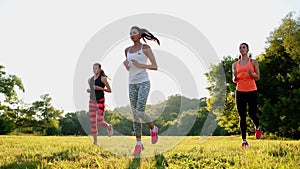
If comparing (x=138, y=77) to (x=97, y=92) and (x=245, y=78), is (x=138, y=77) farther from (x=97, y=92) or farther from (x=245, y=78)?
(x=245, y=78)

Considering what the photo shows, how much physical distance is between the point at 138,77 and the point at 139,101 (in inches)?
17.1

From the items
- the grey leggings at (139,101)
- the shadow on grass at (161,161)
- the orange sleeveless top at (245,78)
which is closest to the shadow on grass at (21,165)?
the shadow on grass at (161,161)

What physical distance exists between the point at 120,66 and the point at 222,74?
91.2 feet

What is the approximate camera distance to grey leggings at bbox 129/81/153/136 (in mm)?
6012

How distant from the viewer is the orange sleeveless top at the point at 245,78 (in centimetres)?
699

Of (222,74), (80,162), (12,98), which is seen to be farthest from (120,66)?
(12,98)

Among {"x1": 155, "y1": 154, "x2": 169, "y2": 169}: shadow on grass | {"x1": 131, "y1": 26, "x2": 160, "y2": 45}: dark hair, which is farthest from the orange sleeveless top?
{"x1": 155, "y1": 154, "x2": 169, "y2": 169}: shadow on grass

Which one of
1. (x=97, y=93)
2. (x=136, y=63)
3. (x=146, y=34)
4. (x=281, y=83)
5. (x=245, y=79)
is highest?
(x=281, y=83)

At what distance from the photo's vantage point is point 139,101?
5996 millimetres

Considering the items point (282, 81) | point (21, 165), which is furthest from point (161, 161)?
point (282, 81)

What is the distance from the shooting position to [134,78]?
6.12 metres

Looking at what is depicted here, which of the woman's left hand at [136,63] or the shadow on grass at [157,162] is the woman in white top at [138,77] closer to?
the woman's left hand at [136,63]

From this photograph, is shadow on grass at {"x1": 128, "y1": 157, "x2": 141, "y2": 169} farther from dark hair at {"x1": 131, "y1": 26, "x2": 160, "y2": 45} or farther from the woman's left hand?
dark hair at {"x1": 131, "y1": 26, "x2": 160, "y2": 45}

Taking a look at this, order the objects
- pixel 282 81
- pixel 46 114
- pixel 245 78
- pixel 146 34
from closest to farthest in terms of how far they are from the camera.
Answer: pixel 146 34, pixel 245 78, pixel 282 81, pixel 46 114
